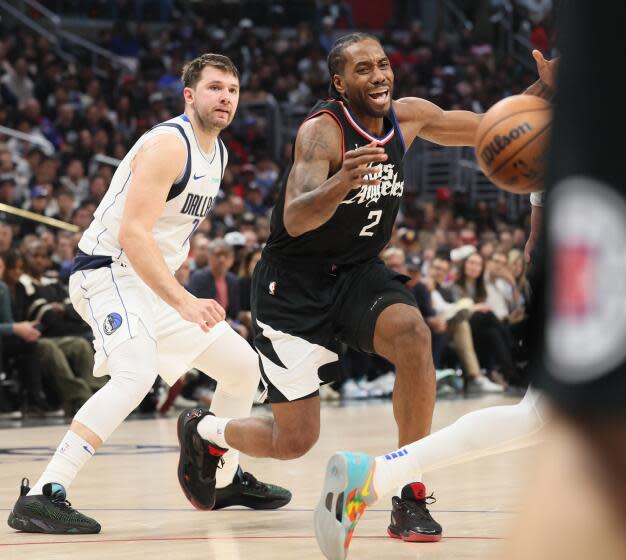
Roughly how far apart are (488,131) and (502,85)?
21.3 m

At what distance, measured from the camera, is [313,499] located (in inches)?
232

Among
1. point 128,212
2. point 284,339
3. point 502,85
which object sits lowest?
point 284,339

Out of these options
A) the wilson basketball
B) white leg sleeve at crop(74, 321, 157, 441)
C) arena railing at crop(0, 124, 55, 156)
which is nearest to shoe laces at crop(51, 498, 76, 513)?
white leg sleeve at crop(74, 321, 157, 441)

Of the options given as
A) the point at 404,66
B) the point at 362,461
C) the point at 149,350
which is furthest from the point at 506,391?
the point at 404,66

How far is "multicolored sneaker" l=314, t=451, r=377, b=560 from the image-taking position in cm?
397

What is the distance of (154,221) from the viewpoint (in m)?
5.12

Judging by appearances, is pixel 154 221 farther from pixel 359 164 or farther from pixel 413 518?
pixel 413 518

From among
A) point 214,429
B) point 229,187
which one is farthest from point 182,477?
point 229,187

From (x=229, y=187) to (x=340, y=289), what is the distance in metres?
13.3

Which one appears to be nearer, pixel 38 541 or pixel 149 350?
pixel 38 541

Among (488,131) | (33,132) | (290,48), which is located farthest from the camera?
(290,48)

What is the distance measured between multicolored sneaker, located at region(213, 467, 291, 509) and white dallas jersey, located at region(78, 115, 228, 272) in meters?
1.09

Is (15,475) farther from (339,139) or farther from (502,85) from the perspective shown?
(502,85)

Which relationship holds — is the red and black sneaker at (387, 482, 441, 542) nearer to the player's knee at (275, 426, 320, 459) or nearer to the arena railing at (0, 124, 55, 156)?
the player's knee at (275, 426, 320, 459)
